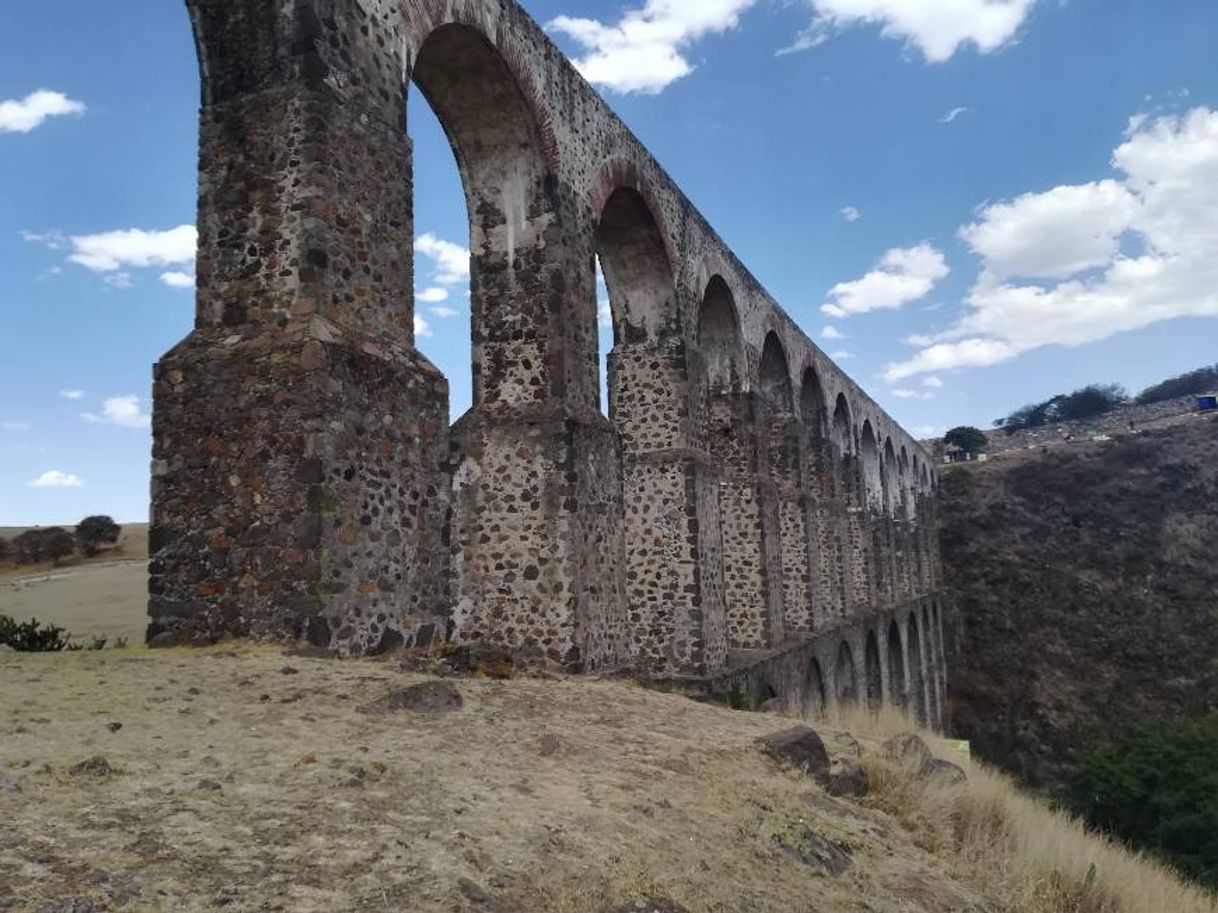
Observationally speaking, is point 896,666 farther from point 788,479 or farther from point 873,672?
point 788,479

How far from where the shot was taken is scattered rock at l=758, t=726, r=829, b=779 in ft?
19.3

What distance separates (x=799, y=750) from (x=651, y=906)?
9.78ft

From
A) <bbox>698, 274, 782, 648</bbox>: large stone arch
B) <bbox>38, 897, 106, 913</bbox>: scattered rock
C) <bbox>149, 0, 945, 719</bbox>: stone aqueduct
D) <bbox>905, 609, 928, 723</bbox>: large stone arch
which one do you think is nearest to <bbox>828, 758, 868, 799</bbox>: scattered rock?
<bbox>149, 0, 945, 719</bbox>: stone aqueduct

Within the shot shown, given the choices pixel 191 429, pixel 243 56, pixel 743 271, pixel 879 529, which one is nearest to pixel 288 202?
pixel 243 56

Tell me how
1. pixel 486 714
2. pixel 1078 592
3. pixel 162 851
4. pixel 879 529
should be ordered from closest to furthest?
pixel 162 851
pixel 486 714
pixel 879 529
pixel 1078 592

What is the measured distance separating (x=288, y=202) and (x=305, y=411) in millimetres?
1532

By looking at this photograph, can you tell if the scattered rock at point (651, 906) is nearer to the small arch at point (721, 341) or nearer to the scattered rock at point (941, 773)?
the scattered rock at point (941, 773)

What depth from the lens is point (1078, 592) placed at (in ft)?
119

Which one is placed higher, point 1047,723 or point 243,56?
point 243,56

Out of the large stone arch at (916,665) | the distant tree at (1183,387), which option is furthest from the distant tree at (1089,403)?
the large stone arch at (916,665)

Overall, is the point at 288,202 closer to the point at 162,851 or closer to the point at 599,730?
the point at 599,730

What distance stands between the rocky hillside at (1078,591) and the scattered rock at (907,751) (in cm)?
2197

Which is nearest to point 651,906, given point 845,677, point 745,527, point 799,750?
point 799,750

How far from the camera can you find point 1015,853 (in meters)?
5.66
